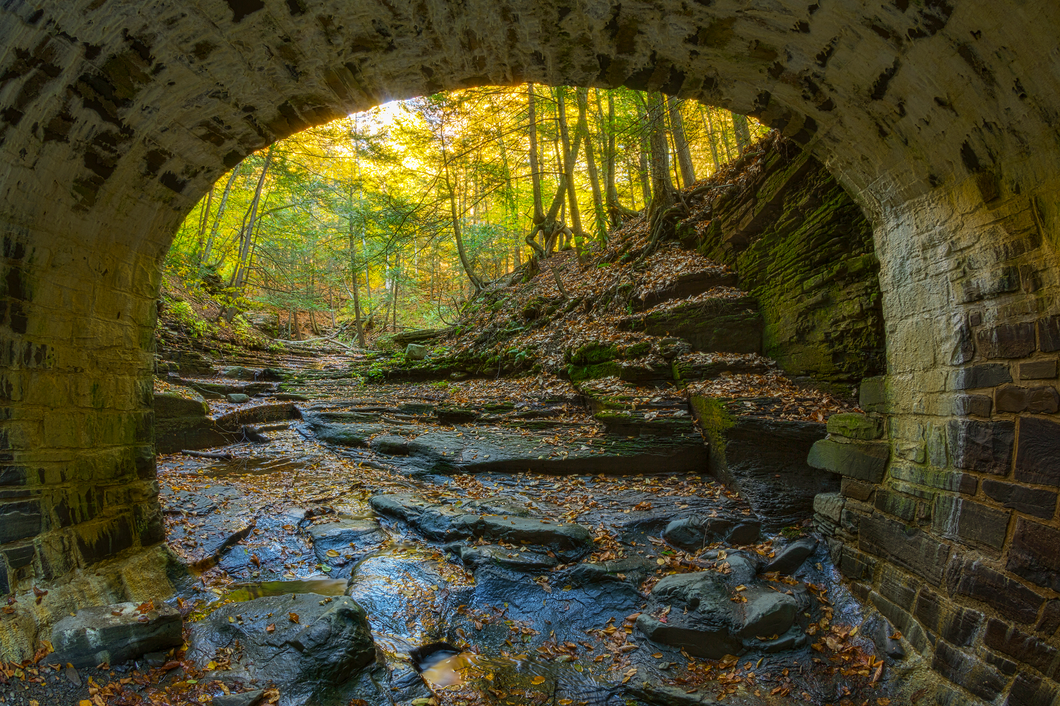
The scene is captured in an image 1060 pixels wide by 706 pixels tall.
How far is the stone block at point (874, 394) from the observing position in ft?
11.3

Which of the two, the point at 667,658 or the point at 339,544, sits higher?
the point at 339,544

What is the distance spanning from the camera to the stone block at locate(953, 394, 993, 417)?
2.62 m

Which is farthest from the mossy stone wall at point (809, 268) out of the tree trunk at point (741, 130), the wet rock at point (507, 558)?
the wet rock at point (507, 558)

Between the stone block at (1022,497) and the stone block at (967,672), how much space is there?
2.85ft

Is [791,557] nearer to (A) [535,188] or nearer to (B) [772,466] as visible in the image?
(B) [772,466]

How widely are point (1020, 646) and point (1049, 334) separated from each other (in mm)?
1570

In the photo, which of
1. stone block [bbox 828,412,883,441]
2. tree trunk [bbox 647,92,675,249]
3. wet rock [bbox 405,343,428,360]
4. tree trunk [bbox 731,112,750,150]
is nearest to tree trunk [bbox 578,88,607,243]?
tree trunk [bbox 647,92,675,249]

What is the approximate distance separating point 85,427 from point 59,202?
1388mm

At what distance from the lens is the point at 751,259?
312 inches

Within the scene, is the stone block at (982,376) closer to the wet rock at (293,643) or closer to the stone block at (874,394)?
the stone block at (874,394)

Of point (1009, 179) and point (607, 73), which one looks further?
point (607, 73)

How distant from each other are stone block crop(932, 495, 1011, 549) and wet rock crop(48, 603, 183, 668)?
4515mm

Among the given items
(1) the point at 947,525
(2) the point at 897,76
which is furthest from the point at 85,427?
(1) the point at 947,525

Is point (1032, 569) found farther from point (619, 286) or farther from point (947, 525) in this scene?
point (619, 286)
